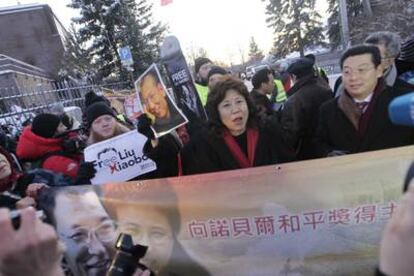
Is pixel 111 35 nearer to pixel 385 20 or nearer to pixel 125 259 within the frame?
pixel 385 20

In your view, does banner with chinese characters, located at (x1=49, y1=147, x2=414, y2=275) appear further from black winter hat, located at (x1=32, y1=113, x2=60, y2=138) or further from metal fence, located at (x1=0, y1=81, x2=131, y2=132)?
metal fence, located at (x1=0, y1=81, x2=131, y2=132)

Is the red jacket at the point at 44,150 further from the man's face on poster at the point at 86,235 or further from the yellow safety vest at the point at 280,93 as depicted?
the yellow safety vest at the point at 280,93

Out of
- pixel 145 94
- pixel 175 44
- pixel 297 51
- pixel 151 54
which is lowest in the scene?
pixel 297 51

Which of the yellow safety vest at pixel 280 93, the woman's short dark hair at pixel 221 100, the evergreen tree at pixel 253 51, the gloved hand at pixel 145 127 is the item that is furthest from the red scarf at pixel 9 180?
the evergreen tree at pixel 253 51

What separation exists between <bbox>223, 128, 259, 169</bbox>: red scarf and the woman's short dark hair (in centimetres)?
8

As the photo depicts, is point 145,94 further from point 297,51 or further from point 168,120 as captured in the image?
point 297,51

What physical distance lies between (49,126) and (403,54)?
3.48 meters

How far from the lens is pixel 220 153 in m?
3.22

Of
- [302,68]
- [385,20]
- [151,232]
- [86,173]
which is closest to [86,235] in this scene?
[151,232]

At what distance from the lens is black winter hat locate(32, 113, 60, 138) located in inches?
163

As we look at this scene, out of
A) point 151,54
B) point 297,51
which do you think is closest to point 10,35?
point 151,54

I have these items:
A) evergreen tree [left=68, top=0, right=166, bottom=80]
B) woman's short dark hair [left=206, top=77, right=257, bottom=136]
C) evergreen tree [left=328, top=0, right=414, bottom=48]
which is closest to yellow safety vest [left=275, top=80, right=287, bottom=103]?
woman's short dark hair [left=206, top=77, right=257, bottom=136]

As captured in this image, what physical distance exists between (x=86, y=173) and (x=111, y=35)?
3367 centimetres

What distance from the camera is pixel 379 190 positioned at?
2.53 meters
